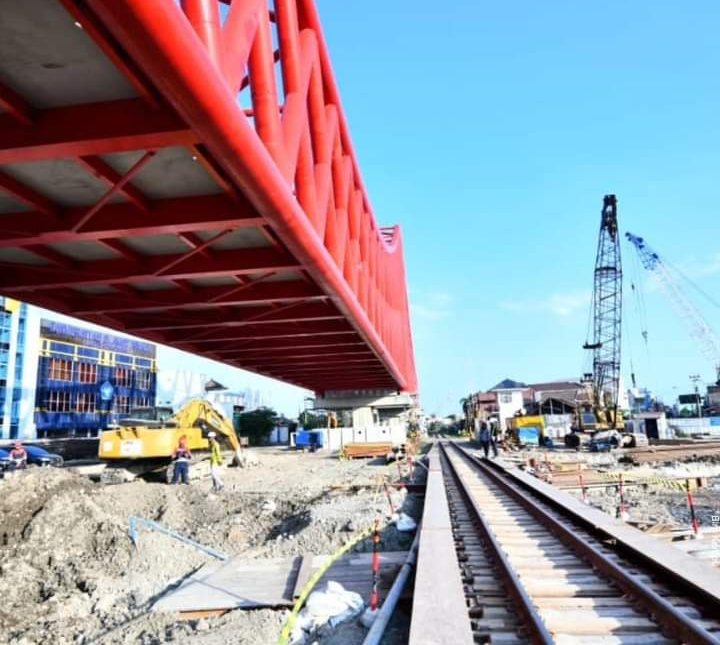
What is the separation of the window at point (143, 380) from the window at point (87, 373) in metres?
7.53

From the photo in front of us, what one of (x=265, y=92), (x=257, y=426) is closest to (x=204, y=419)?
(x=265, y=92)

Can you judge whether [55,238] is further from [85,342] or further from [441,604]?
[85,342]

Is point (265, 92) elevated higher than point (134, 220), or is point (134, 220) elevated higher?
point (265, 92)

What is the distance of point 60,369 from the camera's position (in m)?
64.4

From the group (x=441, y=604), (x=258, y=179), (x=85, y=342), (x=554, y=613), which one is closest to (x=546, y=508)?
(x=554, y=613)

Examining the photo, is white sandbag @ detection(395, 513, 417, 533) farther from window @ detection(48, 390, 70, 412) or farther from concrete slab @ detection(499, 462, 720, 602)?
window @ detection(48, 390, 70, 412)

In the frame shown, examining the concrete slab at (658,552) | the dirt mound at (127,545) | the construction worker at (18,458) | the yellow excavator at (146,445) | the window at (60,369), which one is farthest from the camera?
the window at (60,369)

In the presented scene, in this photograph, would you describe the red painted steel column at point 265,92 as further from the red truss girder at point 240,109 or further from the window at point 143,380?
the window at point 143,380

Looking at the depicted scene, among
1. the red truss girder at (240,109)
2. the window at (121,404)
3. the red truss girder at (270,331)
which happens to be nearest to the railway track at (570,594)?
the red truss girder at (240,109)

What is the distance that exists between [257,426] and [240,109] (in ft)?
214

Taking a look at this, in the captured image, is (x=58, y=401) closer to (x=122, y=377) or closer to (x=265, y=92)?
(x=122, y=377)

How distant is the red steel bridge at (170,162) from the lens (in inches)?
183

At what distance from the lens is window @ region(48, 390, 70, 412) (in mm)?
62562

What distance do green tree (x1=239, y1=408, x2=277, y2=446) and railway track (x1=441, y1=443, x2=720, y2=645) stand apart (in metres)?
60.0
